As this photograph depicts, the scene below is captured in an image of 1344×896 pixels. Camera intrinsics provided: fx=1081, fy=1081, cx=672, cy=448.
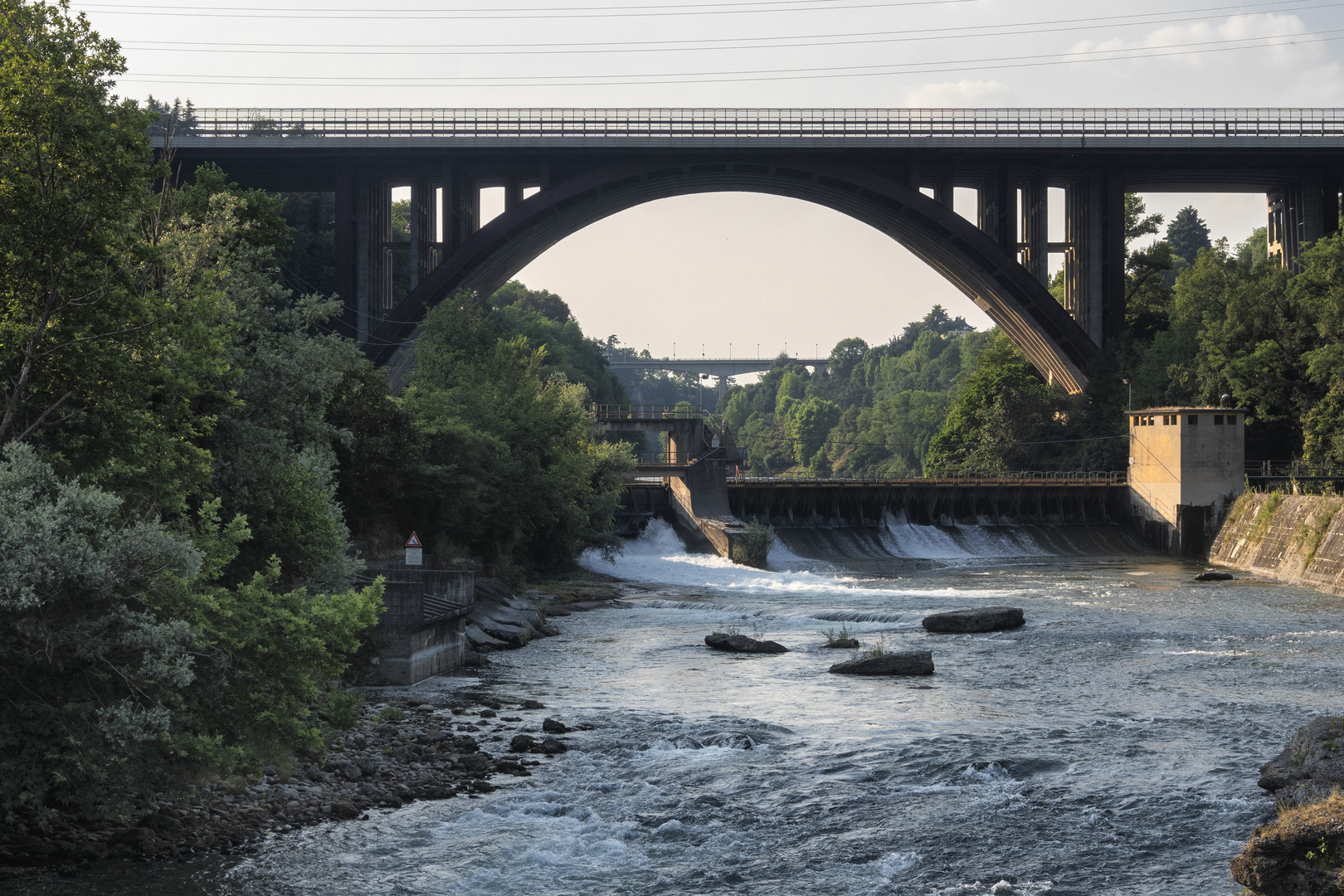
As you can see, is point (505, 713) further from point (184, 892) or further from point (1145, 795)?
point (1145, 795)

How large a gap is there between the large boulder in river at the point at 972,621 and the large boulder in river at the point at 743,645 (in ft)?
18.2

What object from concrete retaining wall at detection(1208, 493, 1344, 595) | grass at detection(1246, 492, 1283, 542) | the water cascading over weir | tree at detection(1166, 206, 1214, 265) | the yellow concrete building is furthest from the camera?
tree at detection(1166, 206, 1214, 265)

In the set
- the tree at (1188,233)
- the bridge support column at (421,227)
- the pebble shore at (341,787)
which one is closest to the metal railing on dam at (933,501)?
the bridge support column at (421,227)

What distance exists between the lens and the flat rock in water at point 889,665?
26.1 metres

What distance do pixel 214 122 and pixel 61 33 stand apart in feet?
174

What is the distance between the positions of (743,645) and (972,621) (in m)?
7.86

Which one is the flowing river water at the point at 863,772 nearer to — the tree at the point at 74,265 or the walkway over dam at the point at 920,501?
the tree at the point at 74,265

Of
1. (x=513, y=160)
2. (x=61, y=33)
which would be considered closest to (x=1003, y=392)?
(x=513, y=160)

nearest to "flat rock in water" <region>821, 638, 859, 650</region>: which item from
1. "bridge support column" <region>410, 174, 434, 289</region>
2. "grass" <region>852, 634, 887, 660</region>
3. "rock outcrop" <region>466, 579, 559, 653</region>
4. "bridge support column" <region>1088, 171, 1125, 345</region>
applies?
"grass" <region>852, 634, 887, 660</region>

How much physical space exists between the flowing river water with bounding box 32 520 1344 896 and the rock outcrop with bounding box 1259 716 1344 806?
0.48 meters

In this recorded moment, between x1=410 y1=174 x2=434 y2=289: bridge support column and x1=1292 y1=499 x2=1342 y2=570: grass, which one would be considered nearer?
x1=1292 y1=499 x2=1342 y2=570: grass

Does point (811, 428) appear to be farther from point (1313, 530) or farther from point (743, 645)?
point (743, 645)

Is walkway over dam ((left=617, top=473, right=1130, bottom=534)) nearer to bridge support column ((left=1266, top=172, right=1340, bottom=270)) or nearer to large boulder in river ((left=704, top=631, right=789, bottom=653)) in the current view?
bridge support column ((left=1266, top=172, right=1340, bottom=270))

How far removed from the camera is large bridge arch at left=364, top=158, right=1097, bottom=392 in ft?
217
